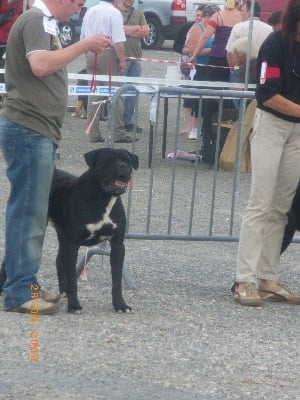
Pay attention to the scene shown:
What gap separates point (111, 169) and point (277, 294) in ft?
4.72

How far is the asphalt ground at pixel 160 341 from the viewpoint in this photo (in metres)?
4.58

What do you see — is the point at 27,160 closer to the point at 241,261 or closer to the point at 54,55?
the point at 54,55

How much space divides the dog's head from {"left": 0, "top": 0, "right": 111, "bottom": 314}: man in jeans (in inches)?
10.0

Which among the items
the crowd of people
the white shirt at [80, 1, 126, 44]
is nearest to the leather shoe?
the white shirt at [80, 1, 126, 44]

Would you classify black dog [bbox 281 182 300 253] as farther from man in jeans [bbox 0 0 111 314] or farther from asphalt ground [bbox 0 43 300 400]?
man in jeans [bbox 0 0 111 314]

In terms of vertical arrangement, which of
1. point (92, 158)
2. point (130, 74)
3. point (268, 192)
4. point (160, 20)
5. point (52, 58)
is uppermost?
point (52, 58)

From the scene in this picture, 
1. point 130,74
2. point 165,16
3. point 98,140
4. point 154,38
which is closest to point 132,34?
point 130,74

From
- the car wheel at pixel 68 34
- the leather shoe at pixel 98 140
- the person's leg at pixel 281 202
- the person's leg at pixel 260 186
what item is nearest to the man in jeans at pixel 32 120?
the person's leg at pixel 260 186

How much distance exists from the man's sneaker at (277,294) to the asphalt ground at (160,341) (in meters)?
0.06

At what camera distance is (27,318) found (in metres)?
5.51

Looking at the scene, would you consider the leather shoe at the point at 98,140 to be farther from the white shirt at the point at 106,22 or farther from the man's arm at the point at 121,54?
the white shirt at the point at 106,22

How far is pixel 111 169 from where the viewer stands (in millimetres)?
5527

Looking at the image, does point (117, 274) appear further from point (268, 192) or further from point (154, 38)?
point (154, 38)

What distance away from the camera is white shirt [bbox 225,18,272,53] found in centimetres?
1125
